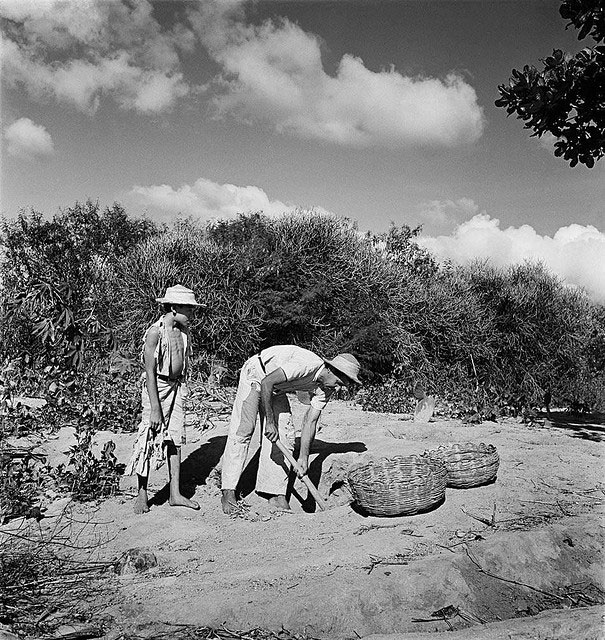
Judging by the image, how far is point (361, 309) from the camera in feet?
49.8

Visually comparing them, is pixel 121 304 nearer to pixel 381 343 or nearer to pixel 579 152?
pixel 381 343

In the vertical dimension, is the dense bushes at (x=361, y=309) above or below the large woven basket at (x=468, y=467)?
above

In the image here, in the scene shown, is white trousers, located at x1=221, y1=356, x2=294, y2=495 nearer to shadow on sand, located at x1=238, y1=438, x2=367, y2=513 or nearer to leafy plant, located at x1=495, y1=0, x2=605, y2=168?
shadow on sand, located at x1=238, y1=438, x2=367, y2=513

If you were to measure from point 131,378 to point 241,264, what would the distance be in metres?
5.92

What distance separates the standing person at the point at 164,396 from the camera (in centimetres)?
513

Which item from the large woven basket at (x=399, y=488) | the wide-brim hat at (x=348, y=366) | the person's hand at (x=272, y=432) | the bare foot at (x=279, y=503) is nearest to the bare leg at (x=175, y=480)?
the bare foot at (x=279, y=503)

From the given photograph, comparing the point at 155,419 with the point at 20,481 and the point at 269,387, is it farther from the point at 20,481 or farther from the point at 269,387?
the point at 20,481

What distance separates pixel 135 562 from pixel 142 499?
4.09 ft

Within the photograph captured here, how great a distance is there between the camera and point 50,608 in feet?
11.1

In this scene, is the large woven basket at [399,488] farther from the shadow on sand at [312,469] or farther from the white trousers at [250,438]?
the shadow on sand at [312,469]

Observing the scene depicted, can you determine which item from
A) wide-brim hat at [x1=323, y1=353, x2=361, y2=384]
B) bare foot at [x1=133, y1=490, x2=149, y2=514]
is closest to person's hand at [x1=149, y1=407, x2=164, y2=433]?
bare foot at [x1=133, y1=490, x2=149, y2=514]

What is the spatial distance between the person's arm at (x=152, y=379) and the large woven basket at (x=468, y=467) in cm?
228

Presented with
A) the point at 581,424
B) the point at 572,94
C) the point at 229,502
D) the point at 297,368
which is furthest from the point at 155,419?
the point at 581,424

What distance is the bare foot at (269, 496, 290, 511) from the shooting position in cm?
552
